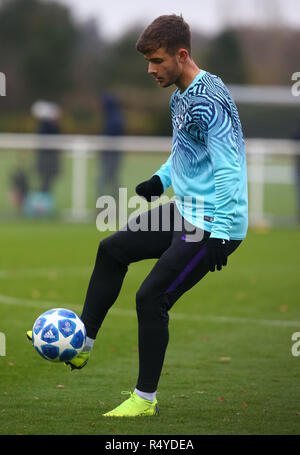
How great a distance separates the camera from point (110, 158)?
20141 millimetres

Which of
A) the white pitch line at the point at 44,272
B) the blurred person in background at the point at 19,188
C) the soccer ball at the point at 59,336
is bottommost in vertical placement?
the blurred person in background at the point at 19,188

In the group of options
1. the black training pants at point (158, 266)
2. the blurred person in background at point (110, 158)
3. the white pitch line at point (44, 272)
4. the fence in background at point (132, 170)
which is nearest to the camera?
the black training pants at point (158, 266)

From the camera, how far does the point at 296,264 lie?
1385cm

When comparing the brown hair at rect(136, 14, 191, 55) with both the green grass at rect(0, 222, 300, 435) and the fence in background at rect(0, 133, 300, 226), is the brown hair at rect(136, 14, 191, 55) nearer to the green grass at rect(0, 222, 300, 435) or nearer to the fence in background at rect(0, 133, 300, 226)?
the green grass at rect(0, 222, 300, 435)

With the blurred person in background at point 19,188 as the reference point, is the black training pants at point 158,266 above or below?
above

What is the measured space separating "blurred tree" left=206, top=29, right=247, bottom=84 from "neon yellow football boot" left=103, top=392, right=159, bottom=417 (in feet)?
130

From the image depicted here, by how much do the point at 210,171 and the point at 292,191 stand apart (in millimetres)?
14775

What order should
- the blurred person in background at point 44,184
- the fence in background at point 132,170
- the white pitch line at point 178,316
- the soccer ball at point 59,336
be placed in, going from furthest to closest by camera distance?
the blurred person in background at point 44,184 < the fence in background at point 132,170 < the white pitch line at point 178,316 < the soccer ball at point 59,336

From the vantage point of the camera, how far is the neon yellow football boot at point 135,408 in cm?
554

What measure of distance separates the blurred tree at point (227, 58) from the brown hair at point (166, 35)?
129ft

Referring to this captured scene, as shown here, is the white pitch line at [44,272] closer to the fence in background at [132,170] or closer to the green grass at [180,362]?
the green grass at [180,362]

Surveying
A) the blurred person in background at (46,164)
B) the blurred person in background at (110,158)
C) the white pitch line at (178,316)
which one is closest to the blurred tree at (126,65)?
the blurred person in background at (110,158)

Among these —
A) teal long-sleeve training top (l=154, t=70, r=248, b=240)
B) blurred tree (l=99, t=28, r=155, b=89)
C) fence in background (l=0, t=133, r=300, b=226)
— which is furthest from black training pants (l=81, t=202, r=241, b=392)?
blurred tree (l=99, t=28, r=155, b=89)

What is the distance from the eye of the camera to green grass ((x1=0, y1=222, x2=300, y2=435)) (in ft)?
17.8
